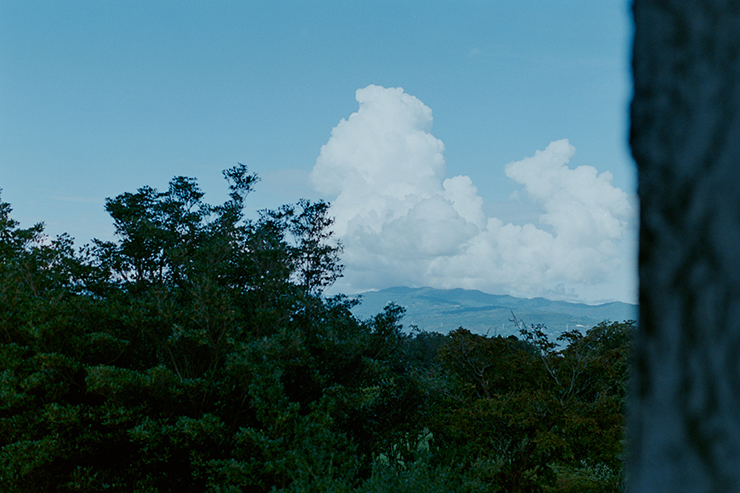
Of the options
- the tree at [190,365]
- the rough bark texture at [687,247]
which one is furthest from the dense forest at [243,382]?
the rough bark texture at [687,247]

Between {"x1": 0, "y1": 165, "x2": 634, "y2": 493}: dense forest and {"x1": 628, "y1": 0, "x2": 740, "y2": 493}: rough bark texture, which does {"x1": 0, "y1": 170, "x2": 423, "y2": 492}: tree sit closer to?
{"x1": 0, "y1": 165, "x2": 634, "y2": 493}: dense forest

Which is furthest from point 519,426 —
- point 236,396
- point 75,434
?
point 75,434

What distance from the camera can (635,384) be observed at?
0.77m

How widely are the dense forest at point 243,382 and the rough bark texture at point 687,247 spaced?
8.41 metres

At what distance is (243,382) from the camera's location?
1034cm

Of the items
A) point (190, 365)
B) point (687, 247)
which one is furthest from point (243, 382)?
point (687, 247)

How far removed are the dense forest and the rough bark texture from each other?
27.6 ft

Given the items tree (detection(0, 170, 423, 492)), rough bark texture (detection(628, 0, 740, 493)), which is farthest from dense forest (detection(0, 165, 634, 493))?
rough bark texture (detection(628, 0, 740, 493))

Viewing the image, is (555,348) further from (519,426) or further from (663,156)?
(663,156)

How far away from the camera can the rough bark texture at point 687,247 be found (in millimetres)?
664

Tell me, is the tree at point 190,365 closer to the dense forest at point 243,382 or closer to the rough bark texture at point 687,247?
the dense forest at point 243,382

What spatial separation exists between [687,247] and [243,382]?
1034 centimetres

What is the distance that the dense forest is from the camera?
968cm

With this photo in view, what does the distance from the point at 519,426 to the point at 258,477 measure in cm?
527
